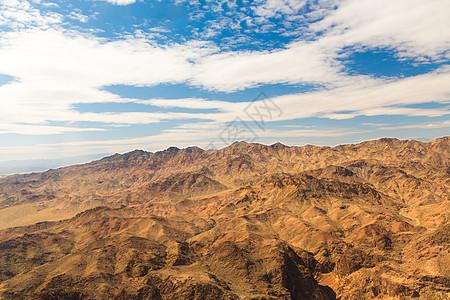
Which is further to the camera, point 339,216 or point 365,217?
point 339,216

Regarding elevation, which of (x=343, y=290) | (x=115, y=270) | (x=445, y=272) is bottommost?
(x=343, y=290)

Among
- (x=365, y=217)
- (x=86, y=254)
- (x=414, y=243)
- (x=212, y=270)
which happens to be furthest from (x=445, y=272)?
(x=86, y=254)

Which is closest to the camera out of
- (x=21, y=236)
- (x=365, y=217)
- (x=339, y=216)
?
(x=21, y=236)

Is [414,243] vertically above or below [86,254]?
below

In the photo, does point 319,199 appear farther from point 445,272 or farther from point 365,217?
point 445,272

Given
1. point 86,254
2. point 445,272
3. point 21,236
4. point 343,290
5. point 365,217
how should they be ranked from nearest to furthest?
point 445,272 → point 343,290 → point 86,254 → point 21,236 → point 365,217

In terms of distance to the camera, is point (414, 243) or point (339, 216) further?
point (339, 216)

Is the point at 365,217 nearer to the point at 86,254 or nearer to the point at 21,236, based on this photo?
the point at 86,254

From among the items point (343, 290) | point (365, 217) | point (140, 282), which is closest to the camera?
point (140, 282)

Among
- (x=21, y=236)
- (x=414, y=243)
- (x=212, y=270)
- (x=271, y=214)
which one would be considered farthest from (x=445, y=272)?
(x=21, y=236)
